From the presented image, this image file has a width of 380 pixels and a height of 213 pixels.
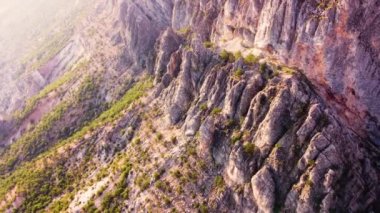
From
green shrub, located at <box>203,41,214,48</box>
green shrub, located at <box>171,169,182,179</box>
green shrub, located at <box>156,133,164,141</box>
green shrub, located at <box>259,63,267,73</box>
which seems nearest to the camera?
green shrub, located at <box>259,63,267,73</box>

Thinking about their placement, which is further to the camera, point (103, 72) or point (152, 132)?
point (103, 72)

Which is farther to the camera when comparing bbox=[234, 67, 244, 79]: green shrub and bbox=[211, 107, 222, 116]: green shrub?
bbox=[211, 107, 222, 116]: green shrub

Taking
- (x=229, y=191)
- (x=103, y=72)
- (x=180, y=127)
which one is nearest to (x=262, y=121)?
(x=229, y=191)

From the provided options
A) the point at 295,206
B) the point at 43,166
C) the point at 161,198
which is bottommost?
the point at 295,206

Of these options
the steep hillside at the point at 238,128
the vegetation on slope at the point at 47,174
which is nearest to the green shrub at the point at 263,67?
the steep hillside at the point at 238,128

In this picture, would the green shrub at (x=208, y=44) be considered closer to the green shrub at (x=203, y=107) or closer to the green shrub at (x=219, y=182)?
the green shrub at (x=203, y=107)

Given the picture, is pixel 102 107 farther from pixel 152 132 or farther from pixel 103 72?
pixel 152 132

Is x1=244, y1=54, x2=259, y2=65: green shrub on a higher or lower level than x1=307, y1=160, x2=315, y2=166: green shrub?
higher

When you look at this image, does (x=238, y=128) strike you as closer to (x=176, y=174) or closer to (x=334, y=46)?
(x=176, y=174)

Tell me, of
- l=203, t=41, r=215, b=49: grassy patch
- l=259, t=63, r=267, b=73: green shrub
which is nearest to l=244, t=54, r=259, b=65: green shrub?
l=259, t=63, r=267, b=73: green shrub

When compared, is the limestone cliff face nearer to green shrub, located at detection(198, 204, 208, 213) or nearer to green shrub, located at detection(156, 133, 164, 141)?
green shrub, located at detection(156, 133, 164, 141)
